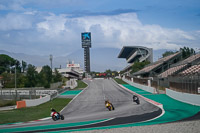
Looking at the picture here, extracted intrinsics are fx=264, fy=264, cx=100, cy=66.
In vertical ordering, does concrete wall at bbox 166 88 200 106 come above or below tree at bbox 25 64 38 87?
below

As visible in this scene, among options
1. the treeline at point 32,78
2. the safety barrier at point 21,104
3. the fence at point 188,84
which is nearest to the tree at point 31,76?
the treeline at point 32,78

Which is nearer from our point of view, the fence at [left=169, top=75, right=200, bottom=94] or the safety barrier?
the fence at [left=169, top=75, right=200, bottom=94]

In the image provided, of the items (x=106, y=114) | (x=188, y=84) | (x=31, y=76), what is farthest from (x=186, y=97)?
(x=31, y=76)

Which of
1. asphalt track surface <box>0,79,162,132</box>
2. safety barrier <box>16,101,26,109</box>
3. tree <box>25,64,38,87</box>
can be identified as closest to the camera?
asphalt track surface <box>0,79,162,132</box>

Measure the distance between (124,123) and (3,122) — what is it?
32.5 ft

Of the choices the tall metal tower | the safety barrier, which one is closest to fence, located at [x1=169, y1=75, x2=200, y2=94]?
the safety barrier

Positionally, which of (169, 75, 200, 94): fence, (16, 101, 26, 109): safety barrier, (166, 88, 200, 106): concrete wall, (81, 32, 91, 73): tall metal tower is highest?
(81, 32, 91, 73): tall metal tower

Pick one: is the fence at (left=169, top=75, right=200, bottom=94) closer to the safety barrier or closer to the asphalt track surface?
the asphalt track surface

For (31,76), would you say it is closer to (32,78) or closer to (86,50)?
(32,78)

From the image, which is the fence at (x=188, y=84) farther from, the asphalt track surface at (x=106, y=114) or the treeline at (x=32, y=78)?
the treeline at (x=32, y=78)

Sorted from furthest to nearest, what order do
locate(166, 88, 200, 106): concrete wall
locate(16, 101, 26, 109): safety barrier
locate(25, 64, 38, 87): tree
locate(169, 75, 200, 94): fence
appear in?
locate(25, 64, 38, 87): tree < locate(16, 101, 26, 109): safety barrier < locate(169, 75, 200, 94): fence < locate(166, 88, 200, 106): concrete wall

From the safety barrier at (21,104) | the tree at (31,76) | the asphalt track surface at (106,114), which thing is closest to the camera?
the asphalt track surface at (106,114)

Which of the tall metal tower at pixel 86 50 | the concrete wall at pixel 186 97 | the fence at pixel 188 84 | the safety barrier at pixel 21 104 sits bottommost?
the safety barrier at pixel 21 104

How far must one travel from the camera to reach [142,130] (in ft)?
43.4
